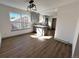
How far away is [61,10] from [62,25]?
1.03 m

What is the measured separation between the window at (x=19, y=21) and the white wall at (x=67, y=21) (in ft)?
10.9

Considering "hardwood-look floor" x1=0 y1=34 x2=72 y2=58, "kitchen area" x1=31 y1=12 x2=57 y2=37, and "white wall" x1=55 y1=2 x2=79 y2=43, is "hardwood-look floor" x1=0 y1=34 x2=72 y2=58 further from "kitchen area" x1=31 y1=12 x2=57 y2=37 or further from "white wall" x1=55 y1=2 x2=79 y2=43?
"kitchen area" x1=31 y1=12 x2=57 y2=37

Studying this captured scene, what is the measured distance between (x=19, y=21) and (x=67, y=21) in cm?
399

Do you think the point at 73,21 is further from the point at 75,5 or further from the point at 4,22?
the point at 4,22

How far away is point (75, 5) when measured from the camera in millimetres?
3541

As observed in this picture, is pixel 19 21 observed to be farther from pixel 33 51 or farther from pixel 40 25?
pixel 33 51

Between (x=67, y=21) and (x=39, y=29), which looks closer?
(x=67, y=21)

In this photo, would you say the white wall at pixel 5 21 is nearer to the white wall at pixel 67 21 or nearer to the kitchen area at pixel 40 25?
the kitchen area at pixel 40 25

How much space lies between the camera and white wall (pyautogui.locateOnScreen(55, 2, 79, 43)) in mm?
3584

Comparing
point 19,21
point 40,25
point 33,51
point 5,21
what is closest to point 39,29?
point 40,25

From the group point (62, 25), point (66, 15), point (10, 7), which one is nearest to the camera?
point (66, 15)

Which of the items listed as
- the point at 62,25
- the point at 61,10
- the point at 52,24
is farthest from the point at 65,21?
the point at 52,24

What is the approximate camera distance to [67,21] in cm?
390

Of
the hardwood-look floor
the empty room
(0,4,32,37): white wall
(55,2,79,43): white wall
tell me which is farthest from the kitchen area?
the hardwood-look floor
